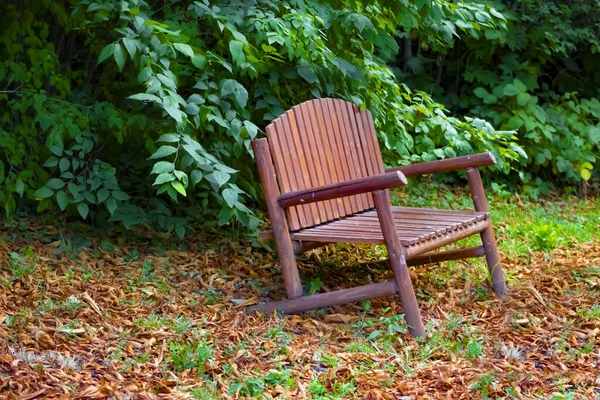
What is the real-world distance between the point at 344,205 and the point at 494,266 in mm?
892

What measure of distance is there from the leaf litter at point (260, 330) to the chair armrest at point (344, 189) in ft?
1.89

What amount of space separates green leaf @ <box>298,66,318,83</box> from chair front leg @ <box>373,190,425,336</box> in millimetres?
1052

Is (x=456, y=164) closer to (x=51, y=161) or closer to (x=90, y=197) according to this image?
(x=90, y=197)

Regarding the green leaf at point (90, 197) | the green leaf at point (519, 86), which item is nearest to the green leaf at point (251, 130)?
the green leaf at point (90, 197)

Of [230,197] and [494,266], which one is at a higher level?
[230,197]

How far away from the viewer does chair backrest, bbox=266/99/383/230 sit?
4066 millimetres

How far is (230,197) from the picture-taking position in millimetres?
3824

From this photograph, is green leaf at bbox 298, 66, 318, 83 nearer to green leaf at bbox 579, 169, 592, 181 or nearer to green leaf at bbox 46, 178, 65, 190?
green leaf at bbox 46, 178, 65, 190

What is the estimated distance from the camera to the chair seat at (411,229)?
12.4 ft

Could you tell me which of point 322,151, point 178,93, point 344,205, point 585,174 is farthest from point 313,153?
point 585,174

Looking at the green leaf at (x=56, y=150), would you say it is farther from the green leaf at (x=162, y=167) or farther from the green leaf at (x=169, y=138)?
the green leaf at (x=162, y=167)

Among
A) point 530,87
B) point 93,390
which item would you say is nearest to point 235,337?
point 93,390

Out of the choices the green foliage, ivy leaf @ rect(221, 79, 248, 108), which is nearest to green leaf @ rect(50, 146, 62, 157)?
ivy leaf @ rect(221, 79, 248, 108)

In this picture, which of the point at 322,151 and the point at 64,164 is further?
the point at 322,151
